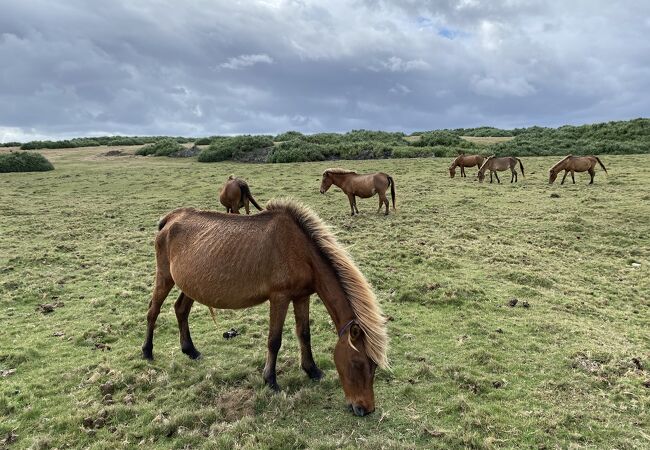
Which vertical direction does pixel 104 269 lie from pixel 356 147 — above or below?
below

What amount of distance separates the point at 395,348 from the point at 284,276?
7.19 ft

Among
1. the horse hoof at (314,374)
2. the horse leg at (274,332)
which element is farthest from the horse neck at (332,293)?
the horse hoof at (314,374)

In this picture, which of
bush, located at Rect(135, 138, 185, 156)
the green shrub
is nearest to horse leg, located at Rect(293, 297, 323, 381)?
bush, located at Rect(135, 138, 185, 156)

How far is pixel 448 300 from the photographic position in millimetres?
7234

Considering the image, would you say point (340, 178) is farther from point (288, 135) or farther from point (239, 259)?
point (288, 135)

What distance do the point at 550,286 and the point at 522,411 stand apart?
173 inches

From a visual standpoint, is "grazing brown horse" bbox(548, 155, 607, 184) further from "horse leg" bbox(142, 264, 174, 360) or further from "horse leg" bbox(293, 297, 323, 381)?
"horse leg" bbox(142, 264, 174, 360)

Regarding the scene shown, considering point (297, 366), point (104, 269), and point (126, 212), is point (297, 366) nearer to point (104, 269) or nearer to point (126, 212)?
point (104, 269)

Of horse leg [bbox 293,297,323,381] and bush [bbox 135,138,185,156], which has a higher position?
bush [bbox 135,138,185,156]

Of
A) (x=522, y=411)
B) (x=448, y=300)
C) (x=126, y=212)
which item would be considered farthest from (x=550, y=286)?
(x=126, y=212)

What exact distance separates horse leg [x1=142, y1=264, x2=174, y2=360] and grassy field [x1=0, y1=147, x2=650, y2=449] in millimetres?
167

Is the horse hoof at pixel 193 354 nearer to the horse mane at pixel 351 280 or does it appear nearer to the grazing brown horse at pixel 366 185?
the horse mane at pixel 351 280

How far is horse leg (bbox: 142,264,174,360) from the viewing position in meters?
5.35

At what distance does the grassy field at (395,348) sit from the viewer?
4051mm
